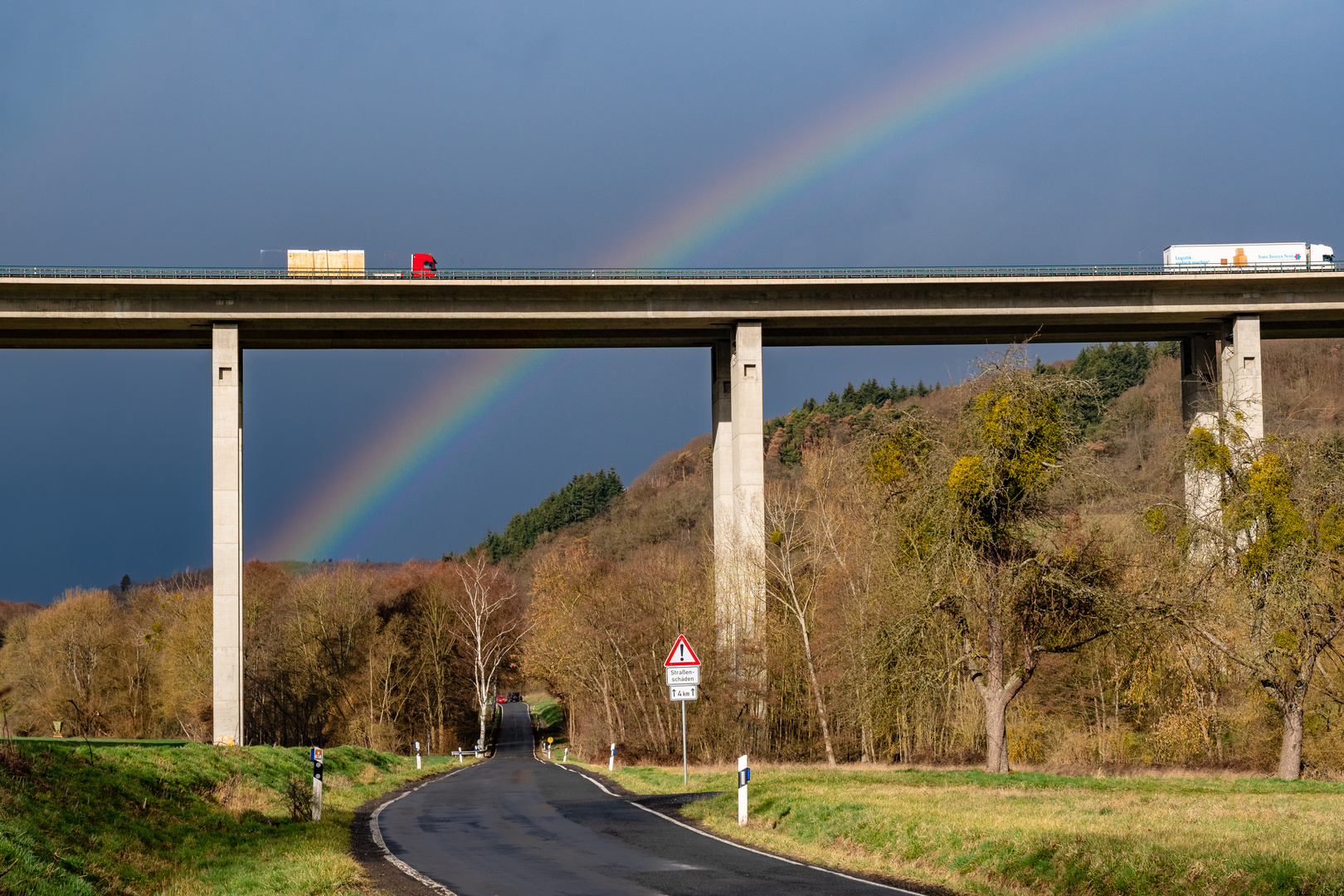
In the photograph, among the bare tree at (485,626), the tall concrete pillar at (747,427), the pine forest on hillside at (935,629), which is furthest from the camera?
the bare tree at (485,626)

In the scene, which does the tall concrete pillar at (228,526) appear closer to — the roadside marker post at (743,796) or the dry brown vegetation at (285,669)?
the roadside marker post at (743,796)

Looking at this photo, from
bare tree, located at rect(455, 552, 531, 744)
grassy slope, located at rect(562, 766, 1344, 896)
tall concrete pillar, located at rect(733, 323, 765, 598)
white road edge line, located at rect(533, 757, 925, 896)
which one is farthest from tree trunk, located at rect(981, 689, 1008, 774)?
bare tree, located at rect(455, 552, 531, 744)

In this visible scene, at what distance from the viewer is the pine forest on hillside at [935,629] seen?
29.2m

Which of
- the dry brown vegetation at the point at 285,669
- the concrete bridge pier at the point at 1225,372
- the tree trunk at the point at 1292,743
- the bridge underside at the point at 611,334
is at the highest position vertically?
the bridge underside at the point at 611,334

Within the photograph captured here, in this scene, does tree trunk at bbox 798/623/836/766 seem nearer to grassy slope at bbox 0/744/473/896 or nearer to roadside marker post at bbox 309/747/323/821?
grassy slope at bbox 0/744/473/896

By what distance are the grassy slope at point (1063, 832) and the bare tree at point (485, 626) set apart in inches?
2302

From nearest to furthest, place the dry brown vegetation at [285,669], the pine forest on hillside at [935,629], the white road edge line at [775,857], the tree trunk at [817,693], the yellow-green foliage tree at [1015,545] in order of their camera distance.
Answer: the white road edge line at [775,857] → the yellow-green foliage tree at [1015,545] → the pine forest on hillside at [935,629] → the tree trunk at [817,693] → the dry brown vegetation at [285,669]

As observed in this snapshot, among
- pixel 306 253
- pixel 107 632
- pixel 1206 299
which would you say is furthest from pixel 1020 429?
pixel 107 632

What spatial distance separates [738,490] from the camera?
4956 cm

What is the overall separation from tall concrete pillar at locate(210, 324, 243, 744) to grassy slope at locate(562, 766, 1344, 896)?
29367mm

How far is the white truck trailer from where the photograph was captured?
173 feet

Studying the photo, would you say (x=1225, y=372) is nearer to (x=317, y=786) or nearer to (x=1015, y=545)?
(x=1015, y=545)

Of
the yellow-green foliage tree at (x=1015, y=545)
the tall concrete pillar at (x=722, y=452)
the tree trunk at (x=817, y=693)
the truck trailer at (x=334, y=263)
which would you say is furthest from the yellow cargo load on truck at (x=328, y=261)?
the yellow-green foliage tree at (x=1015, y=545)

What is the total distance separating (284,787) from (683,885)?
15939 millimetres
